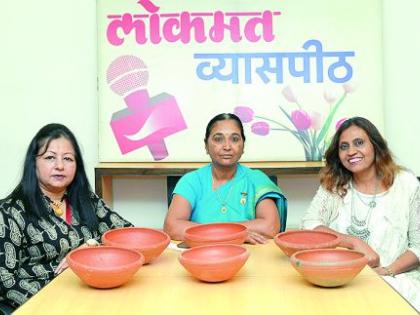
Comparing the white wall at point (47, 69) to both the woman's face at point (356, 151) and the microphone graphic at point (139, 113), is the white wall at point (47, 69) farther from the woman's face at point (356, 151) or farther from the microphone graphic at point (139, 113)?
the woman's face at point (356, 151)

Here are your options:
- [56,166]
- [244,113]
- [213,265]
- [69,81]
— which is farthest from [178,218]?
[69,81]

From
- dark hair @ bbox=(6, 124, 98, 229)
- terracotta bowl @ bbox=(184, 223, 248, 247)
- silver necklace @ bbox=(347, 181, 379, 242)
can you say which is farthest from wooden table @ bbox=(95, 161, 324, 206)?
terracotta bowl @ bbox=(184, 223, 248, 247)

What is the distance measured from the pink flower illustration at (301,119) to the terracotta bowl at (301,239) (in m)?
1.42

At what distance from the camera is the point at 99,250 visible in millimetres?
1682

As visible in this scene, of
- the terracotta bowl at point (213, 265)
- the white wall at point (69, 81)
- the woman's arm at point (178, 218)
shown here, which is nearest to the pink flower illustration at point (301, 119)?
the white wall at point (69, 81)

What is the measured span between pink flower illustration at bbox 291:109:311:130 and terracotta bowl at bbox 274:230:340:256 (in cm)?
142

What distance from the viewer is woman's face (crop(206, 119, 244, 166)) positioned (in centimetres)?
255

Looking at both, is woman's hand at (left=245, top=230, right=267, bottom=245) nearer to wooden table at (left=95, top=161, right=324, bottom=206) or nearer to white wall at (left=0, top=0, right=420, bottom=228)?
wooden table at (left=95, top=161, right=324, bottom=206)

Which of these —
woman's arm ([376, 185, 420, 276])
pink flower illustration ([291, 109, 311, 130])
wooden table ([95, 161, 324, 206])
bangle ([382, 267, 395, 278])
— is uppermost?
pink flower illustration ([291, 109, 311, 130])

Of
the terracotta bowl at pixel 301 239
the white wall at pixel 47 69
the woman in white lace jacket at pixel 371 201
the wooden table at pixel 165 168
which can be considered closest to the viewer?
the terracotta bowl at pixel 301 239

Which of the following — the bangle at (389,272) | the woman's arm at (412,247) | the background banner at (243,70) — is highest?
the background banner at (243,70)

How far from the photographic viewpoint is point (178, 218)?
246cm

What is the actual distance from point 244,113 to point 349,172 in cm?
92

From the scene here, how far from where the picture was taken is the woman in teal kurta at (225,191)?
Answer: 2.52 m
